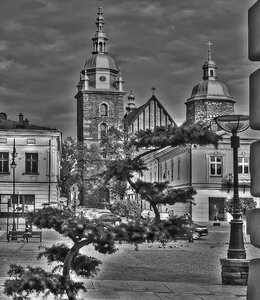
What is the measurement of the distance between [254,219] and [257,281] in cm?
33

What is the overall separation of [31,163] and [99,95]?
163 ft

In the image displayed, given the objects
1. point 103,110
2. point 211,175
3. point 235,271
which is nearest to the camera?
point 235,271

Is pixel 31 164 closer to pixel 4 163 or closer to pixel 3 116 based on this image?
pixel 4 163

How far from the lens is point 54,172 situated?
7038 centimetres

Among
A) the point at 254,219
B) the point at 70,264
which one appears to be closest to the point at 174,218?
the point at 70,264

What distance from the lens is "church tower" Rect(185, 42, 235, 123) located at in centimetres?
12284

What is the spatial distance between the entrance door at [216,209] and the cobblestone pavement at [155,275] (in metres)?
32.5

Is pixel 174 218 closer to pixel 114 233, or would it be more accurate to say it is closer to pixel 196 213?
pixel 114 233

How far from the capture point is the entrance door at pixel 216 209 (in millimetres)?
63159

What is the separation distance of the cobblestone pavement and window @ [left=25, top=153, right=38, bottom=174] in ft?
135

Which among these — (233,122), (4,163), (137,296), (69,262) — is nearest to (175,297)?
(137,296)

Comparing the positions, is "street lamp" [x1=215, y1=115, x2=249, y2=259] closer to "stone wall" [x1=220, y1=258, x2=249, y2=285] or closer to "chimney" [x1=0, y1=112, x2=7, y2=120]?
"stone wall" [x1=220, y1=258, x2=249, y2=285]

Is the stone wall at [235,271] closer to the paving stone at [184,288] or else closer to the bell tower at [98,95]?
the paving stone at [184,288]

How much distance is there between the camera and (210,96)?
122 metres
